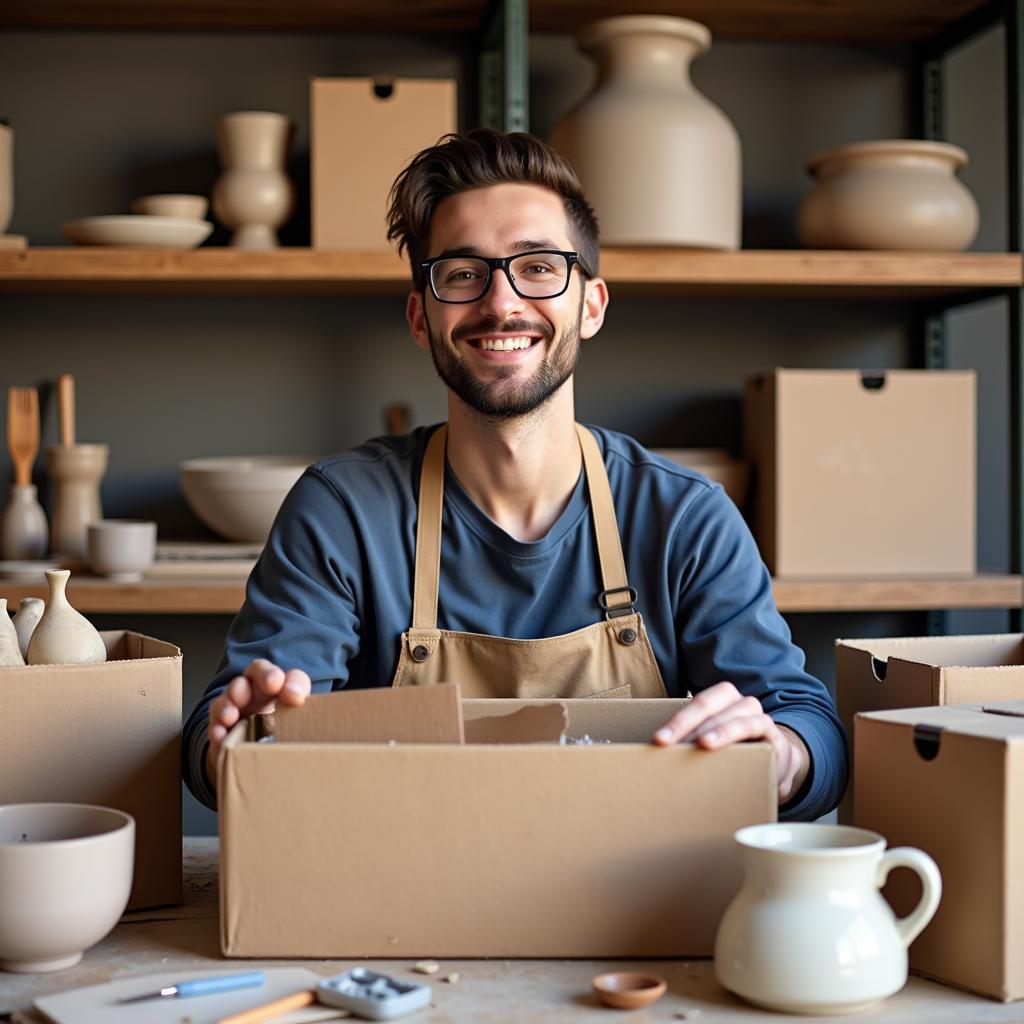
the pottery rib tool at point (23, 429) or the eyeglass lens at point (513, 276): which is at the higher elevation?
the eyeglass lens at point (513, 276)

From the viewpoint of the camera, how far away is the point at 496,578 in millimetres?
1505

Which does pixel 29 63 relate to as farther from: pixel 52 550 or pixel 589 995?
pixel 589 995

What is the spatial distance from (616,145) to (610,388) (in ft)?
1.90

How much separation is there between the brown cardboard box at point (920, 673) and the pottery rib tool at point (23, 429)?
1759mm

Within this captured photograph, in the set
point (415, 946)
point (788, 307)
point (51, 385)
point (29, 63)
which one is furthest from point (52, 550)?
point (415, 946)

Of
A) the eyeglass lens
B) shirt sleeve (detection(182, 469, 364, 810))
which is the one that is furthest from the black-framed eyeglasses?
shirt sleeve (detection(182, 469, 364, 810))

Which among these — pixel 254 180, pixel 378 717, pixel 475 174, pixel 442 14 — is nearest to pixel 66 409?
pixel 254 180

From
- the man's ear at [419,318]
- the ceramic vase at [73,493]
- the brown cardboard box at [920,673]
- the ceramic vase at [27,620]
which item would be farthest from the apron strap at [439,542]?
the ceramic vase at [73,493]

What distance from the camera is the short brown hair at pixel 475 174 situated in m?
1.59

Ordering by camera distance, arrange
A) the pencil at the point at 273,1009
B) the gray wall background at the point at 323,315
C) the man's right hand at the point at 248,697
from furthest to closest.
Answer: the gray wall background at the point at 323,315, the man's right hand at the point at 248,697, the pencil at the point at 273,1009

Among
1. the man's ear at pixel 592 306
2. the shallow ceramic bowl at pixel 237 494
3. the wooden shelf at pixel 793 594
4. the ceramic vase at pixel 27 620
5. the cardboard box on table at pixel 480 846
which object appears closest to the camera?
the cardboard box on table at pixel 480 846

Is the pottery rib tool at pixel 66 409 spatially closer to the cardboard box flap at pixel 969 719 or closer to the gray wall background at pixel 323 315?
the gray wall background at pixel 323 315

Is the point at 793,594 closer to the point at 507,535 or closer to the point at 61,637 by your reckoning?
the point at 507,535

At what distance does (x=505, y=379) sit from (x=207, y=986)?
816mm
